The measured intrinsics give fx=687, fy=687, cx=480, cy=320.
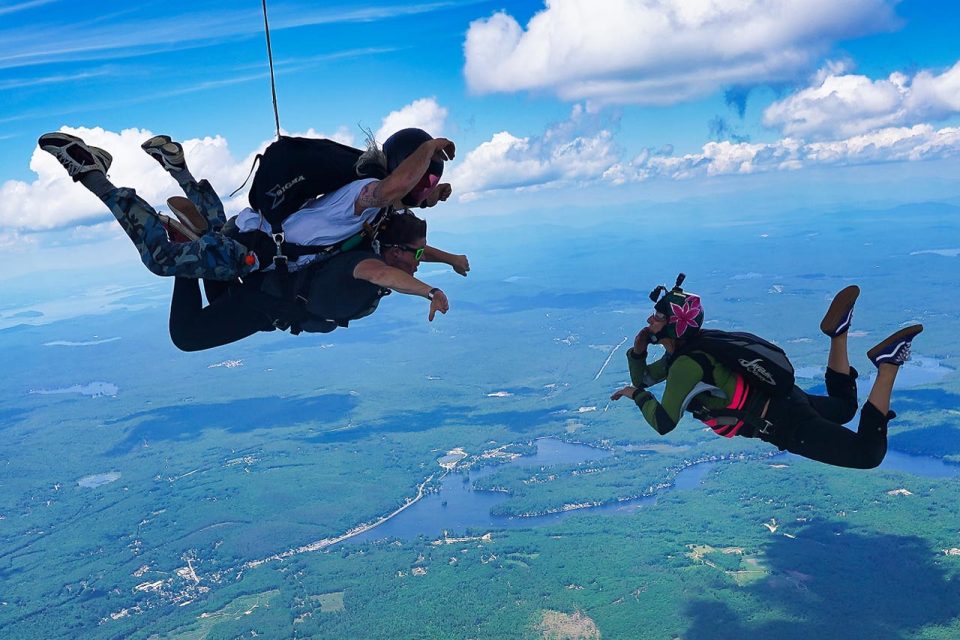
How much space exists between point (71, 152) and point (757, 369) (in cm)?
564

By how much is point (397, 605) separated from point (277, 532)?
27201 millimetres

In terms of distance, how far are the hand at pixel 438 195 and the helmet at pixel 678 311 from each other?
199 cm

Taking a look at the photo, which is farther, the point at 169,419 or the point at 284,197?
the point at 169,419

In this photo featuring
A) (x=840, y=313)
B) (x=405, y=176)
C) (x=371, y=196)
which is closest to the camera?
(x=405, y=176)

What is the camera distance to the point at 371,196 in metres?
4.62

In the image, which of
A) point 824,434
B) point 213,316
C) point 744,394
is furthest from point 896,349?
point 213,316

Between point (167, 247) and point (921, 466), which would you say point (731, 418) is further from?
point (921, 466)

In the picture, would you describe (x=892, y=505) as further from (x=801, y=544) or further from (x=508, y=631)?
(x=508, y=631)

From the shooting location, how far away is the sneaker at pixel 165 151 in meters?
5.55

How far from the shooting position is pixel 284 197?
4.84 m

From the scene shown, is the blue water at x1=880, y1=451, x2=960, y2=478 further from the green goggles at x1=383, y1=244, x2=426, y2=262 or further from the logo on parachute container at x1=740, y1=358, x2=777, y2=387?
the green goggles at x1=383, y1=244, x2=426, y2=262

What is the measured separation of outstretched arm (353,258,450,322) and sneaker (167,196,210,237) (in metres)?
1.71

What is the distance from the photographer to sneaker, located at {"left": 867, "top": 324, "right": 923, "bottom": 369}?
18.9 ft

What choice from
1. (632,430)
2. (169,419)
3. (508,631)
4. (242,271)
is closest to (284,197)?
(242,271)
